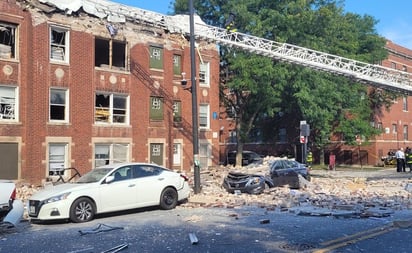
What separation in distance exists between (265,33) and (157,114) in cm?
1119

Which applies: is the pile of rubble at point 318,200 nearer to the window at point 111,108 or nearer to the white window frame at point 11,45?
the window at point 111,108

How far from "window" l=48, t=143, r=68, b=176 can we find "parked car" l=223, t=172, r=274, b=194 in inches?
401

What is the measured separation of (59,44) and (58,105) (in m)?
3.20

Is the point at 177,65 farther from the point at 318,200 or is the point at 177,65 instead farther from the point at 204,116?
the point at 318,200

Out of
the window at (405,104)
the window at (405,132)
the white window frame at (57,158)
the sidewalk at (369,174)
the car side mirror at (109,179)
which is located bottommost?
the sidewalk at (369,174)

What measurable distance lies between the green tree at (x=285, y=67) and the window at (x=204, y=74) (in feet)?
6.70

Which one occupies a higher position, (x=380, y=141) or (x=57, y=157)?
(x=380, y=141)

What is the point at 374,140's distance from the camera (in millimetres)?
47281

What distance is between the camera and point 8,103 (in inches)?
909

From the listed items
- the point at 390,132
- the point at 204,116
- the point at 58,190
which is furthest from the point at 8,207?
the point at 390,132

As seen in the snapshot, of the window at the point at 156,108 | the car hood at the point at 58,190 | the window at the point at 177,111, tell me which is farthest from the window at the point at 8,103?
the car hood at the point at 58,190

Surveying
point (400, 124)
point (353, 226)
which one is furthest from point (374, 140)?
point (353, 226)

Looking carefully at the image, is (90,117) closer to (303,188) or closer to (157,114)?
(157,114)

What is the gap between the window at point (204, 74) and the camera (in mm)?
32134
